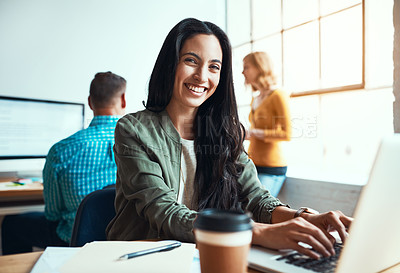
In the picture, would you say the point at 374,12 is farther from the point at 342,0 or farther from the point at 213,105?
the point at 213,105

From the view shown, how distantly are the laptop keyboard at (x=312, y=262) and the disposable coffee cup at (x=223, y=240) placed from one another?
17cm

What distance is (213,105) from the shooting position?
1.39 m

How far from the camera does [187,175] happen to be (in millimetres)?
1207

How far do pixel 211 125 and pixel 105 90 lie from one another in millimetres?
956

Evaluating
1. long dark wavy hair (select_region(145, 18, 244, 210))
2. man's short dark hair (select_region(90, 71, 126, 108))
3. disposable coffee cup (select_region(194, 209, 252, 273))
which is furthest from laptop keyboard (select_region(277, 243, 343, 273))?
man's short dark hair (select_region(90, 71, 126, 108))

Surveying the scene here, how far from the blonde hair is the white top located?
1.56m

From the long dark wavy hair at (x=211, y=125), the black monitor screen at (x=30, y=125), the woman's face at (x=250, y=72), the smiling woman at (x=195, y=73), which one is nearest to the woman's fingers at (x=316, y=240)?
the long dark wavy hair at (x=211, y=125)

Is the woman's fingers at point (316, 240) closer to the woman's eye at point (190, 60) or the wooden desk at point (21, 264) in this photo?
the wooden desk at point (21, 264)

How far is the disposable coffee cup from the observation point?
0.44 metres

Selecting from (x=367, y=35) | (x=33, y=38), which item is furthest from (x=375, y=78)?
(x=33, y=38)

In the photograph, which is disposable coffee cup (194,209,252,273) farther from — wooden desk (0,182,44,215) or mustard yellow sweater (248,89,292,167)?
mustard yellow sweater (248,89,292,167)

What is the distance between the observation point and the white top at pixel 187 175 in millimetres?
1180

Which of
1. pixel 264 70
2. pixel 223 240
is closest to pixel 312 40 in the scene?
pixel 264 70

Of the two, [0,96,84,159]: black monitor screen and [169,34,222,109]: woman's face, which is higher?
[169,34,222,109]: woman's face
